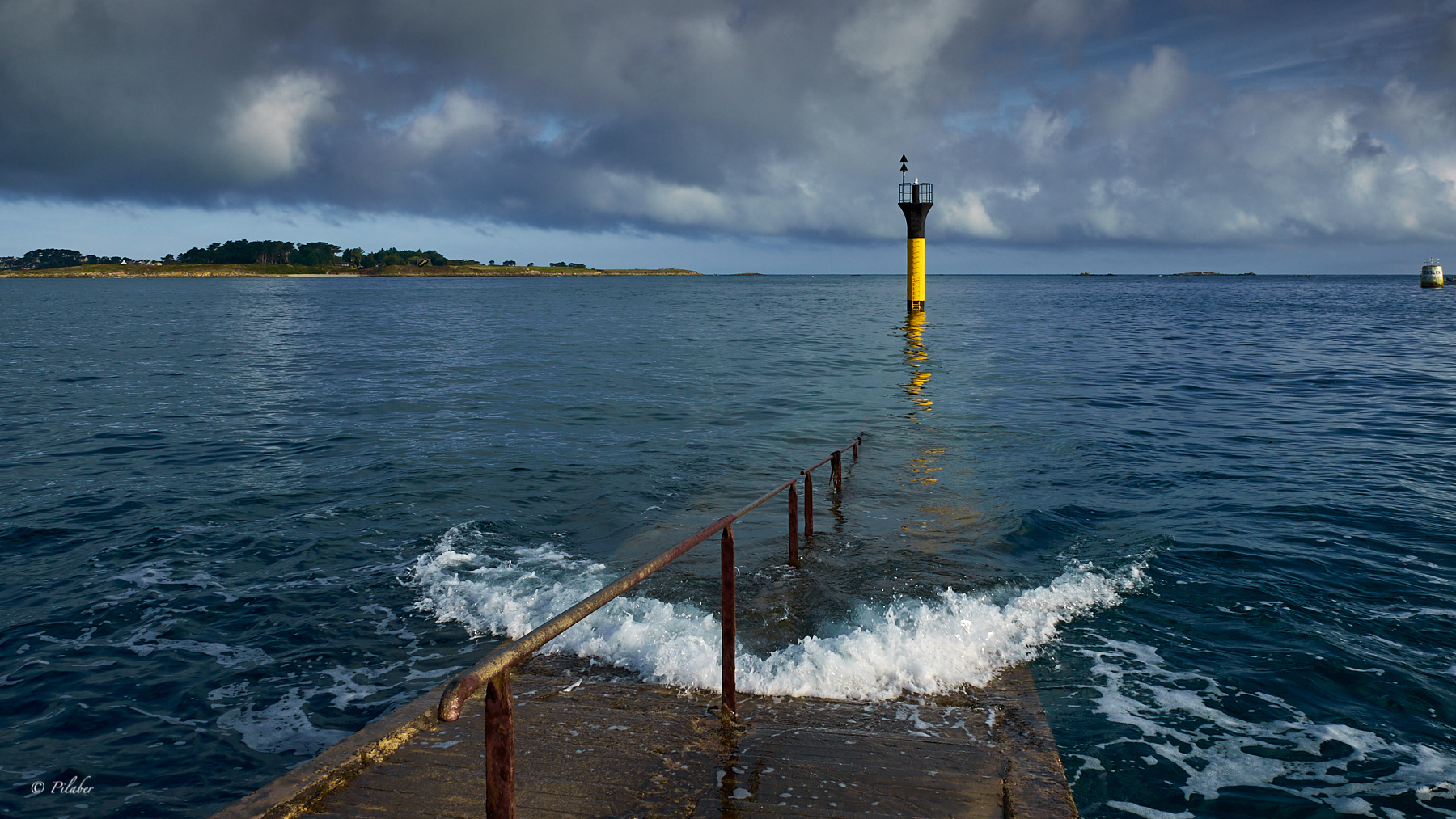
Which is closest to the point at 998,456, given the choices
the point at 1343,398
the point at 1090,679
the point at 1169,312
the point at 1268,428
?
the point at 1268,428

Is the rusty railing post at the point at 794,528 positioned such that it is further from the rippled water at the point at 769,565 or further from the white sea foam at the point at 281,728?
the white sea foam at the point at 281,728

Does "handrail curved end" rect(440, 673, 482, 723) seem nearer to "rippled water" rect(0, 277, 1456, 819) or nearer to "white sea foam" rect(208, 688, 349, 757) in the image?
"rippled water" rect(0, 277, 1456, 819)

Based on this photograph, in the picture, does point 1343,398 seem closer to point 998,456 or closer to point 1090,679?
point 998,456

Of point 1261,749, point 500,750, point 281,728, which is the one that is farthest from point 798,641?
point 500,750

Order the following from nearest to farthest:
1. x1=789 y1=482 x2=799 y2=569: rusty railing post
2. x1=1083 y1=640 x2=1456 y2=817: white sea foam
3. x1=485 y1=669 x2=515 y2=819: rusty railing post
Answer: x1=485 y1=669 x2=515 y2=819: rusty railing post, x1=1083 y1=640 x2=1456 y2=817: white sea foam, x1=789 y1=482 x2=799 y2=569: rusty railing post

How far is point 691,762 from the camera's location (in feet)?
14.1

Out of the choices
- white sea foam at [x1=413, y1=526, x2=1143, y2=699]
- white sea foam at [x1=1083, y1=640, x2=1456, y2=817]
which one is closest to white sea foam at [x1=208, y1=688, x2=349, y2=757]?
white sea foam at [x1=413, y1=526, x2=1143, y2=699]

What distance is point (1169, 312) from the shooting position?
7394 centimetres

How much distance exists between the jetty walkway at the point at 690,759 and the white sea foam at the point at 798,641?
463 millimetres

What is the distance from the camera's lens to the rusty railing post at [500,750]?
2.61 meters

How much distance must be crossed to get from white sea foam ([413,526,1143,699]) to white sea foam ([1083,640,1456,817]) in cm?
96

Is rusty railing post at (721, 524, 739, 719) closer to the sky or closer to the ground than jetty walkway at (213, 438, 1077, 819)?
closer to the sky

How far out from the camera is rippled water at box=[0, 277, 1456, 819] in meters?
5.59

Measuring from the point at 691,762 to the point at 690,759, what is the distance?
36 mm
